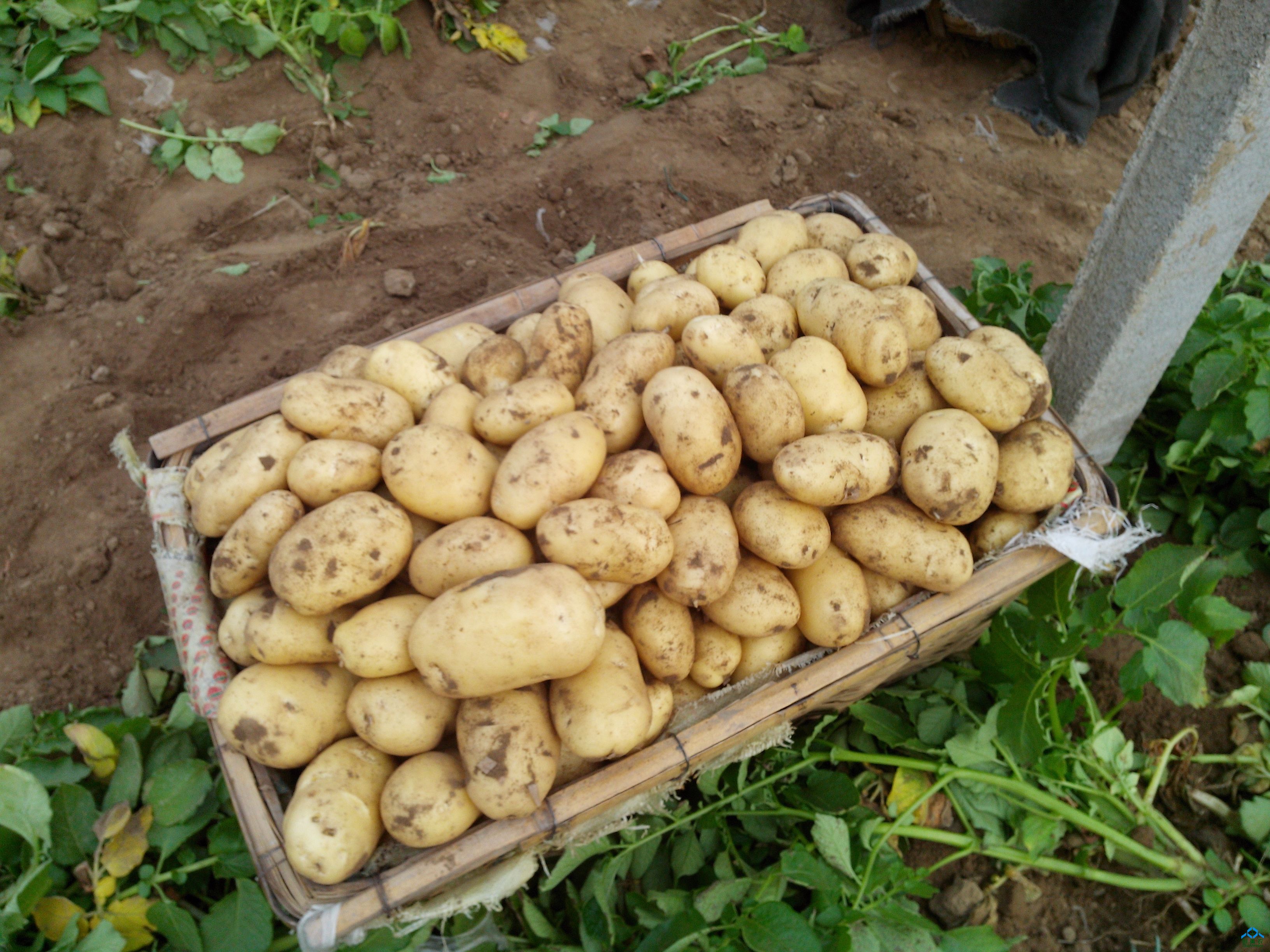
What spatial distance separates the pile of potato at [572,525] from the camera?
143cm

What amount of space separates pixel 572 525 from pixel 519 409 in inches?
13.8

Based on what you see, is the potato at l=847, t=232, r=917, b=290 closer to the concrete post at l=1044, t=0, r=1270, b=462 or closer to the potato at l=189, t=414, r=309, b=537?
the concrete post at l=1044, t=0, r=1270, b=462

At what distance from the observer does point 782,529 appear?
162 cm

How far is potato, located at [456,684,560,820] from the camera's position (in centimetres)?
140

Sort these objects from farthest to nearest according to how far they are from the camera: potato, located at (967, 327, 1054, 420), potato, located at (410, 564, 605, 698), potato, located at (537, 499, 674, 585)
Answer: potato, located at (967, 327, 1054, 420)
potato, located at (537, 499, 674, 585)
potato, located at (410, 564, 605, 698)

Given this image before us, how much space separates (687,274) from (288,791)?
5.22 ft

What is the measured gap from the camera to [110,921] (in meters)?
1.56

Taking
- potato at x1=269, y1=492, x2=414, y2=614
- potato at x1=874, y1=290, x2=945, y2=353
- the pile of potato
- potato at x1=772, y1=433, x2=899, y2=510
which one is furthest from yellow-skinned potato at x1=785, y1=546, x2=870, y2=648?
potato at x1=269, y1=492, x2=414, y2=614

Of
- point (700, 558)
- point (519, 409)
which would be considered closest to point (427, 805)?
point (700, 558)

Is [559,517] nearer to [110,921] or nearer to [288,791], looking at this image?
[288,791]

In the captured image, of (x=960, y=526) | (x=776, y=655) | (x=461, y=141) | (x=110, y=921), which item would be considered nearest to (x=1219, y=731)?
(x=960, y=526)

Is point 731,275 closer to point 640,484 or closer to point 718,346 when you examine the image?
point 718,346

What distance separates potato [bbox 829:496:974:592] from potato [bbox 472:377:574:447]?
0.70m

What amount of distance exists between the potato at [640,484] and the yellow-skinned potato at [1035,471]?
761 millimetres
